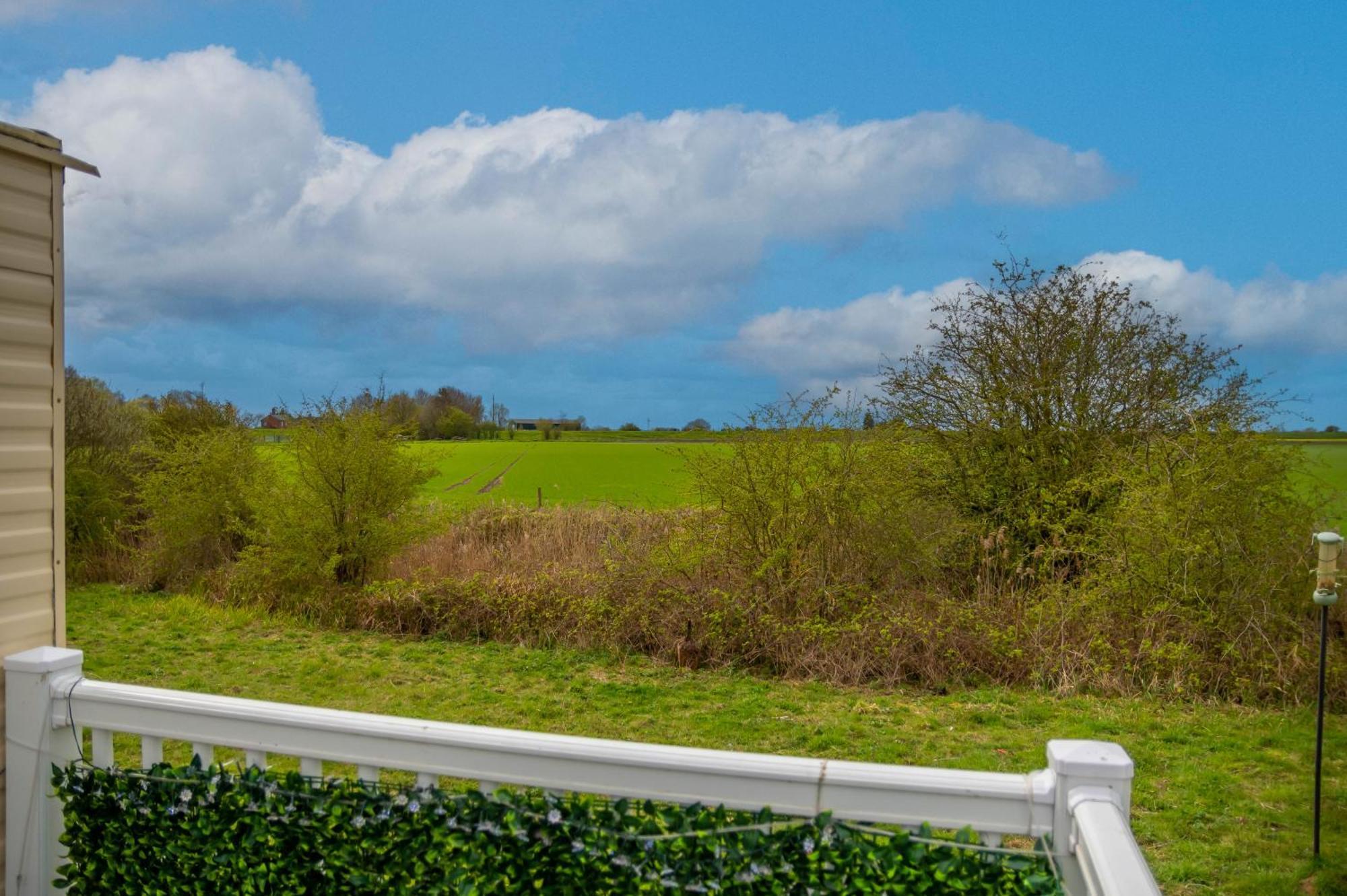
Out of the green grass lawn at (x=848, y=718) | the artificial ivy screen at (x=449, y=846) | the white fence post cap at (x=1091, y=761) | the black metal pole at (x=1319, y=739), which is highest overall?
the white fence post cap at (x=1091, y=761)

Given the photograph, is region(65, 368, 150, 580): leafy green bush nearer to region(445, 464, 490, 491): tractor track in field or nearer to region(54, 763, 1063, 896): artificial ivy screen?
region(445, 464, 490, 491): tractor track in field

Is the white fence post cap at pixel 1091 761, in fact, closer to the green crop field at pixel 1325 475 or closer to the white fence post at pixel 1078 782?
the white fence post at pixel 1078 782

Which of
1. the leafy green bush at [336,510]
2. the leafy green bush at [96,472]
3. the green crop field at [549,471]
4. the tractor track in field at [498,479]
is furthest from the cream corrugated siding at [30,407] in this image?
the tractor track in field at [498,479]

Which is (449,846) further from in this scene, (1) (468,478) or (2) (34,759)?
(1) (468,478)

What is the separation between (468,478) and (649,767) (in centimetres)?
1774

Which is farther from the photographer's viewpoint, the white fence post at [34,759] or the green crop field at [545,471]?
the green crop field at [545,471]

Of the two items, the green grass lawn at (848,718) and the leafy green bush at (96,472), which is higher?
the leafy green bush at (96,472)

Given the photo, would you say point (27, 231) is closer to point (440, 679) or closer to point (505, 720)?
point (505, 720)

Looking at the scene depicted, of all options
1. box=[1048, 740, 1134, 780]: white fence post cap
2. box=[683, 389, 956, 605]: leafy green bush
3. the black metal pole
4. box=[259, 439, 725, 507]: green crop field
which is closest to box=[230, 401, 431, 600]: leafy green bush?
box=[259, 439, 725, 507]: green crop field

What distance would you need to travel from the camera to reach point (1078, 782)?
5.64 feet

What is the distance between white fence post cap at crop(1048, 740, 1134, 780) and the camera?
1693 mm

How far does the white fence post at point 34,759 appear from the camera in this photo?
2.50m

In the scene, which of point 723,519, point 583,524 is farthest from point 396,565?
point 723,519

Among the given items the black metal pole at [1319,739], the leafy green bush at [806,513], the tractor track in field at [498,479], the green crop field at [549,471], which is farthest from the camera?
the tractor track in field at [498,479]
